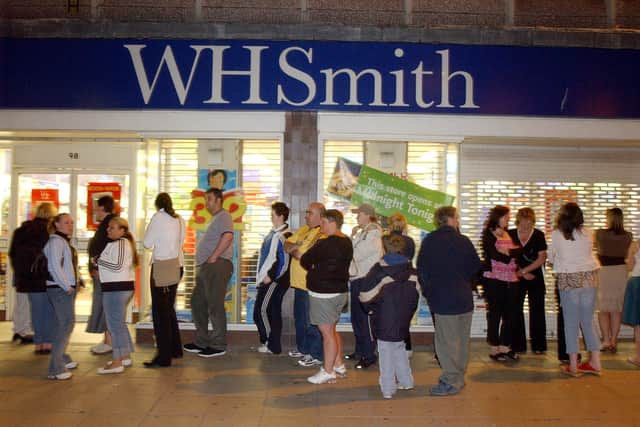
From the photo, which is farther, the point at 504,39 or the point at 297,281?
the point at 504,39

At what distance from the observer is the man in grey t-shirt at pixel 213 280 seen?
7.89 m

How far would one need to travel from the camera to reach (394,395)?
6.21 m

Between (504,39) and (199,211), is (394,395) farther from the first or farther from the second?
(504,39)

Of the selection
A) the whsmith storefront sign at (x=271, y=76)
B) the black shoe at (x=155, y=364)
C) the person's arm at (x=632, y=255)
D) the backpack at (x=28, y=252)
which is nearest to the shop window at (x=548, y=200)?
the whsmith storefront sign at (x=271, y=76)

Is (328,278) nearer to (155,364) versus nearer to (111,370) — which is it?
(155,364)

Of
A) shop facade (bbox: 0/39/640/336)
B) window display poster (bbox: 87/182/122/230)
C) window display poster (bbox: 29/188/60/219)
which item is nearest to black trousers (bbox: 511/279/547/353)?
shop facade (bbox: 0/39/640/336)

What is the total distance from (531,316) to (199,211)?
481cm

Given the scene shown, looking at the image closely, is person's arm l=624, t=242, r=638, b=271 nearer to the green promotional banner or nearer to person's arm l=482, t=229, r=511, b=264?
person's arm l=482, t=229, r=511, b=264

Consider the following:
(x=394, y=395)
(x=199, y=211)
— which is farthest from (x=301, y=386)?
(x=199, y=211)

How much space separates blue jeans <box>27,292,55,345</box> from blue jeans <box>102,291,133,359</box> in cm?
112

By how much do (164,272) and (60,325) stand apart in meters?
1.25

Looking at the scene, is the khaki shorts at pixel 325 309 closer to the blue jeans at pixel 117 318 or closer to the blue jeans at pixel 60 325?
the blue jeans at pixel 117 318

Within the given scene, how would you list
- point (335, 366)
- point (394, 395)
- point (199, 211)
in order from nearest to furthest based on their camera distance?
point (394, 395)
point (335, 366)
point (199, 211)

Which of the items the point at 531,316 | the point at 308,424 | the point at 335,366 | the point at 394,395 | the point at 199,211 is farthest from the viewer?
the point at 199,211
